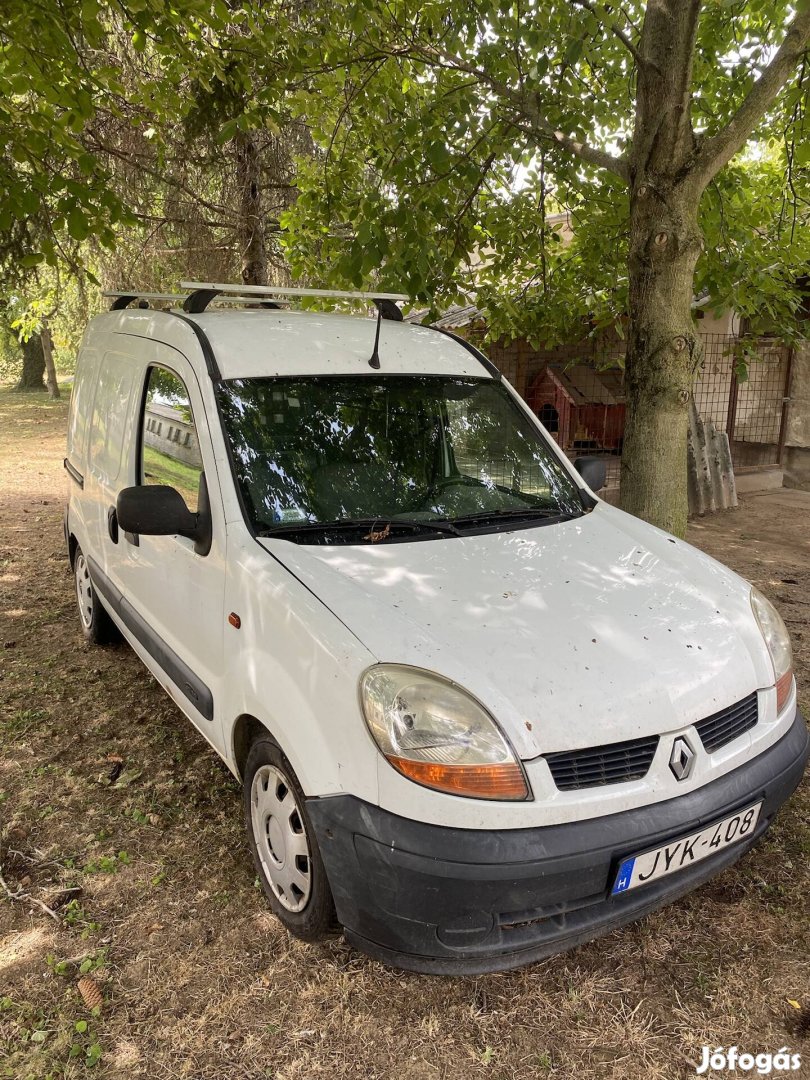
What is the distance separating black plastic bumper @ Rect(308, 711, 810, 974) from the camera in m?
2.00

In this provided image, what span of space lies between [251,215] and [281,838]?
28.4ft

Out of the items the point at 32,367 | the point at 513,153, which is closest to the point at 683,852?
the point at 513,153

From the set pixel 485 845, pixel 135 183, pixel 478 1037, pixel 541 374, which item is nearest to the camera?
pixel 485 845

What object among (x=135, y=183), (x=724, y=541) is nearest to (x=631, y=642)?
(x=724, y=541)

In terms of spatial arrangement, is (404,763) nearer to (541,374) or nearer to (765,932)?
(765,932)

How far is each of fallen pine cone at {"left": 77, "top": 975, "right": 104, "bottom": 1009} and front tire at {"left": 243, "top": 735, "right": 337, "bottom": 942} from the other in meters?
0.58

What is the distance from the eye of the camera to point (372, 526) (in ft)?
9.52

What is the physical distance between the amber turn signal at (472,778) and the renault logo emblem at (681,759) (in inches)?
A: 19.1

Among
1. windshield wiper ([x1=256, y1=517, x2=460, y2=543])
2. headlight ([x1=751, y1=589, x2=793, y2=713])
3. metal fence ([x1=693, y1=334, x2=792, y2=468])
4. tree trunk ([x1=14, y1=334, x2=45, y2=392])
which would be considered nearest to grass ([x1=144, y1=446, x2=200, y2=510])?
windshield wiper ([x1=256, y1=517, x2=460, y2=543])

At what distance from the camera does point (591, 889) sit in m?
2.08

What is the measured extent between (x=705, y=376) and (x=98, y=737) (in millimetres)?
10038

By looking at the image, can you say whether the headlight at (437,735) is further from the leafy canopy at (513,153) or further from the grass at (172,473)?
the leafy canopy at (513,153)

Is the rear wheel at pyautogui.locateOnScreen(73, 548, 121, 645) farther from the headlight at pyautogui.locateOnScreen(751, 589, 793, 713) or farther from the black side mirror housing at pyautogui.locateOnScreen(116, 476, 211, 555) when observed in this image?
the headlight at pyautogui.locateOnScreen(751, 589, 793, 713)

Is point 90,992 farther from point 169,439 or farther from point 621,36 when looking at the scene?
point 621,36
